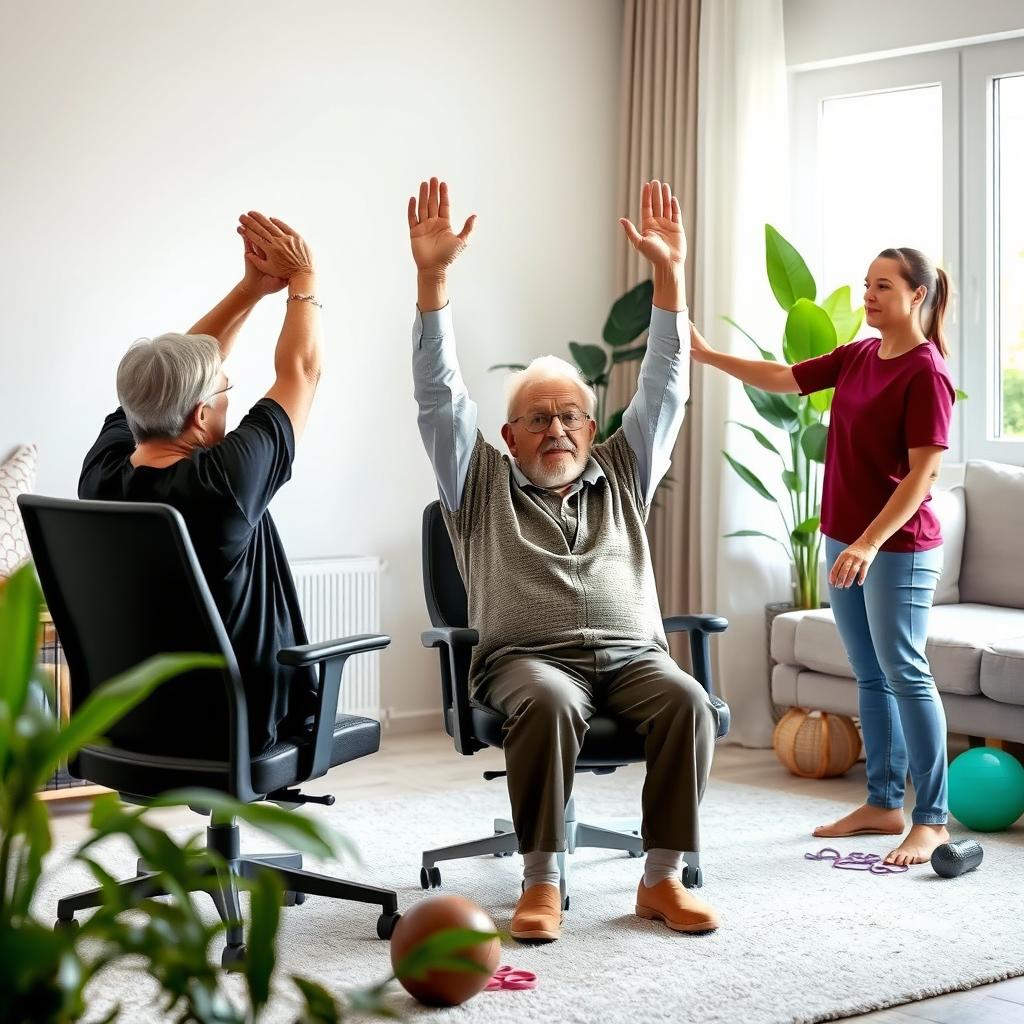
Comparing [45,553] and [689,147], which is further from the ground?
[689,147]

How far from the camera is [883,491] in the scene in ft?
10.8

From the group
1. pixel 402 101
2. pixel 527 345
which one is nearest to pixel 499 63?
pixel 402 101

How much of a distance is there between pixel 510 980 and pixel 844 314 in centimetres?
258

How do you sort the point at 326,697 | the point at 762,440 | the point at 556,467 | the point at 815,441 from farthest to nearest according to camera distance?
the point at 762,440 < the point at 815,441 < the point at 556,467 < the point at 326,697

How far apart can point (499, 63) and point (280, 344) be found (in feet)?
8.88

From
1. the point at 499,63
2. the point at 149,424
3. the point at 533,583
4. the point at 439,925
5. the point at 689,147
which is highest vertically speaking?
the point at 499,63

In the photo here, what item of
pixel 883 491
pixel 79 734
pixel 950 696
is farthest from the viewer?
pixel 950 696

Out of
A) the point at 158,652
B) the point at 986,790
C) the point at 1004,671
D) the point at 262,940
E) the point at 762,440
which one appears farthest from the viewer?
the point at 762,440

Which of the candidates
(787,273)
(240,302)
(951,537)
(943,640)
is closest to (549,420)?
(240,302)

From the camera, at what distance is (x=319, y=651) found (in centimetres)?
247

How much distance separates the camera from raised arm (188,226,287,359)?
2.96 meters

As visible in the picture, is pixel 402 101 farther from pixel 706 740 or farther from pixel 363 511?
pixel 706 740

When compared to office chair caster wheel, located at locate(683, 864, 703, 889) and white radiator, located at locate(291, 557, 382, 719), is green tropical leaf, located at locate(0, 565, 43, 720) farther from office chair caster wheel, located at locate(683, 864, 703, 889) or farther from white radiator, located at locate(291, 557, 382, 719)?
white radiator, located at locate(291, 557, 382, 719)

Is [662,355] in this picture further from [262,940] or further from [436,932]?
[262,940]
